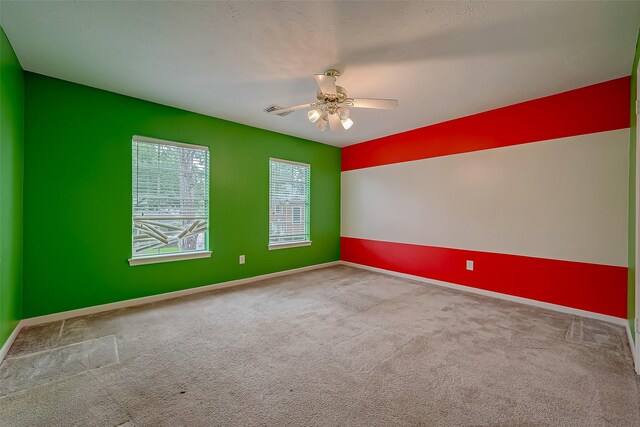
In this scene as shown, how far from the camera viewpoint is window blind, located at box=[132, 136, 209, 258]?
333 cm

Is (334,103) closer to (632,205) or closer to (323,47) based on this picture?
(323,47)

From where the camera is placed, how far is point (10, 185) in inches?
90.6

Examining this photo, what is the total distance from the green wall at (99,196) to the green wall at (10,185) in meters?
0.14

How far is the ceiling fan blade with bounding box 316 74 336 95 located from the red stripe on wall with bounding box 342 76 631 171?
2414 millimetres

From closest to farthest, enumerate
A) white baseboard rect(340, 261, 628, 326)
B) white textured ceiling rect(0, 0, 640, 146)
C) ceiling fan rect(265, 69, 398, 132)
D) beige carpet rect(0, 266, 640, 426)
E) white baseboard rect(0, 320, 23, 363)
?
beige carpet rect(0, 266, 640, 426) → white textured ceiling rect(0, 0, 640, 146) → white baseboard rect(0, 320, 23, 363) → ceiling fan rect(265, 69, 398, 132) → white baseboard rect(340, 261, 628, 326)

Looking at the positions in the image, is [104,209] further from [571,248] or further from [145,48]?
[571,248]

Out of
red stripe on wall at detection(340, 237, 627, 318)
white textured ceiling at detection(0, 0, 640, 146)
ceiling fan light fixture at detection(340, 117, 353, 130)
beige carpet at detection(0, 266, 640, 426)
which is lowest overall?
beige carpet at detection(0, 266, 640, 426)

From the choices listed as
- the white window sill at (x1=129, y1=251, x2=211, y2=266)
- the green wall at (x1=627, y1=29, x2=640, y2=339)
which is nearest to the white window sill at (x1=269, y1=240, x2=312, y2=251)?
the white window sill at (x1=129, y1=251, x2=211, y2=266)

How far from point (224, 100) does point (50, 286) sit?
2713mm

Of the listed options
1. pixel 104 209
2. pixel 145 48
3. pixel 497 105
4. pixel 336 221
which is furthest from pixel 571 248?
pixel 104 209

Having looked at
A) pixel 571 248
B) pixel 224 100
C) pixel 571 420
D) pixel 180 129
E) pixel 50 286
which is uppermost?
pixel 224 100

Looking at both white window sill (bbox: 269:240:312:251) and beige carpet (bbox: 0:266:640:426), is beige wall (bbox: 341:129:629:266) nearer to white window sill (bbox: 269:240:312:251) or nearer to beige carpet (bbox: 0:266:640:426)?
beige carpet (bbox: 0:266:640:426)

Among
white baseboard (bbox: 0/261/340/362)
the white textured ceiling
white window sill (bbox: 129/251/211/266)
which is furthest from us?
white window sill (bbox: 129/251/211/266)

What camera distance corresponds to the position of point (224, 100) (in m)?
3.30
